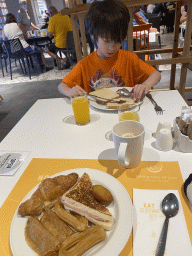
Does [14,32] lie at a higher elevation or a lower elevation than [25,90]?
higher

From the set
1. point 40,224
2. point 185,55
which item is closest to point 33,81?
point 185,55

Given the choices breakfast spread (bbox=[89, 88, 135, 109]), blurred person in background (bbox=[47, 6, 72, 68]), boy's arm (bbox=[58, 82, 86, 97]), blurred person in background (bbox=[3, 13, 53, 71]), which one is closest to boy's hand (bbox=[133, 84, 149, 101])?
breakfast spread (bbox=[89, 88, 135, 109])

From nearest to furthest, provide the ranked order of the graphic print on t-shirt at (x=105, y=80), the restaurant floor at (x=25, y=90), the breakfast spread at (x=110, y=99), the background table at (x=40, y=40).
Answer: the breakfast spread at (x=110, y=99)
the graphic print on t-shirt at (x=105, y=80)
the restaurant floor at (x=25, y=90)
the background table at (x=40, y=40)

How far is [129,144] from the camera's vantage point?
0.60 meters

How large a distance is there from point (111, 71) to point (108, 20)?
0.35 metres

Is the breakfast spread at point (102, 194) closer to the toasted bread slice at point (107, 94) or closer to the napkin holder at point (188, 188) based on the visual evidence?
the napkin holder at point (188, 188)

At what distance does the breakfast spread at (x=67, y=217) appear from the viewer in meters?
0.43

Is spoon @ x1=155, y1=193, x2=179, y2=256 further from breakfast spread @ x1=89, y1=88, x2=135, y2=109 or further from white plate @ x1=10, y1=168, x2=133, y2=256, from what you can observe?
breakfast spread @ x1=89, y1=88, x2=135, y2=109

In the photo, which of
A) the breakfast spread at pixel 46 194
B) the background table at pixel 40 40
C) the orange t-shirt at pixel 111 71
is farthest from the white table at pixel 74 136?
the background table at pixel 40 40


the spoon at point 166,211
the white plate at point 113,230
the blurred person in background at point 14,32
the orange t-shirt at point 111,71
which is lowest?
the spoon at point 166,211

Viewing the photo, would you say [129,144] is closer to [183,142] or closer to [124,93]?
[183,142]

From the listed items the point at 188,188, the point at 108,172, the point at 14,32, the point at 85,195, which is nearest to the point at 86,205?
the point at 85,195

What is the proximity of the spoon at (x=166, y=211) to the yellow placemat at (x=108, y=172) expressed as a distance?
0.08 ft

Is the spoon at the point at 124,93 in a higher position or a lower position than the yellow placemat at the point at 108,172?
higher
